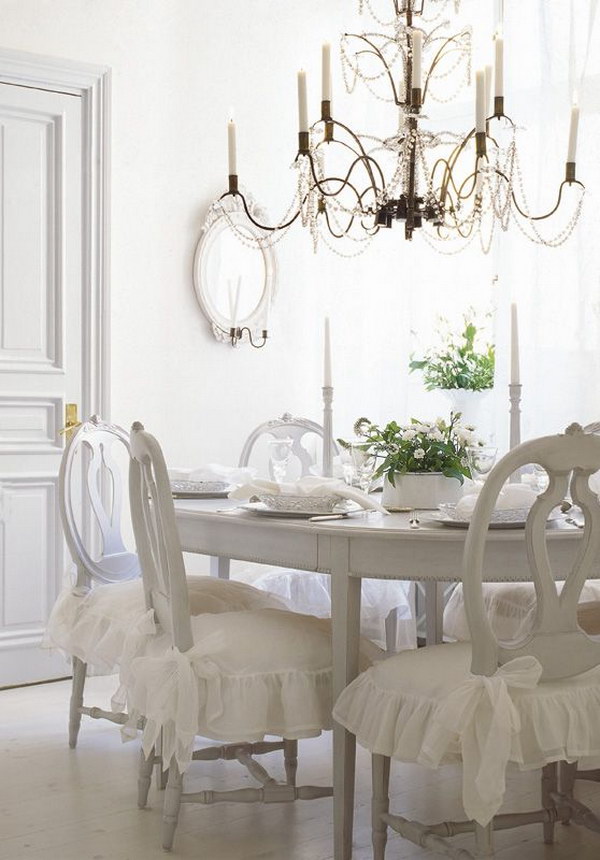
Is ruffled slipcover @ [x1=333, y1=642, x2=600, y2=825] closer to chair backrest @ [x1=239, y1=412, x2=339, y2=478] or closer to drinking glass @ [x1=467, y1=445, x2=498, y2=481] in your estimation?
drinking glass @ [x1=467, y1=445, x2=498, y2=481]

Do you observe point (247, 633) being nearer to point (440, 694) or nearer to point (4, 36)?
point (440, 694)

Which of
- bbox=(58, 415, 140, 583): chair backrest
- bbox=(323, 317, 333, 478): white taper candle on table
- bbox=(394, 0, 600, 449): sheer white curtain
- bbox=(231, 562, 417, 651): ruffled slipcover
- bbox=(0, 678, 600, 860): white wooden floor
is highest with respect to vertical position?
bbox=(394, 0, 600, 449): sheer white curtain

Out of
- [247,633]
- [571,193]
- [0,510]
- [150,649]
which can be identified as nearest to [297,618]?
[247,633]

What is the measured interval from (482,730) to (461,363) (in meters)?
2.63

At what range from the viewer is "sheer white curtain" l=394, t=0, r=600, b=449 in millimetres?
3975

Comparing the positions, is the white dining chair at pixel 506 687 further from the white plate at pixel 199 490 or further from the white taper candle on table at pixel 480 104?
the white plate at pixel 199 490

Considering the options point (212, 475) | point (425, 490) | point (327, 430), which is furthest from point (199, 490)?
point (425, 490)

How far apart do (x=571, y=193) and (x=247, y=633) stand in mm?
2260

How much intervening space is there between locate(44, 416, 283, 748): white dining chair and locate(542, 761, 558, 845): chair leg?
888mm

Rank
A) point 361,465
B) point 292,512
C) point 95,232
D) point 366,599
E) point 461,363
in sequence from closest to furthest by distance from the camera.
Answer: point 292,512 < point 361,465 < point 366,599 < point 95,232 < point 461,363

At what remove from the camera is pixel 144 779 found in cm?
278

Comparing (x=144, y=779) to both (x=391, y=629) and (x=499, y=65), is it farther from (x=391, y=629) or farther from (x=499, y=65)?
(x=499, y=65)

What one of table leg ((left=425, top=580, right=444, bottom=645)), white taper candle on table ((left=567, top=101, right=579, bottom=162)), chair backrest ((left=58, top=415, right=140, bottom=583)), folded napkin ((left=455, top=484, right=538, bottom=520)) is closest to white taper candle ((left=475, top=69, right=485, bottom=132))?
white taper candle on table ((left=567, top=101, right=579, bottom=162))

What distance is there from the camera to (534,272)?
416cm
